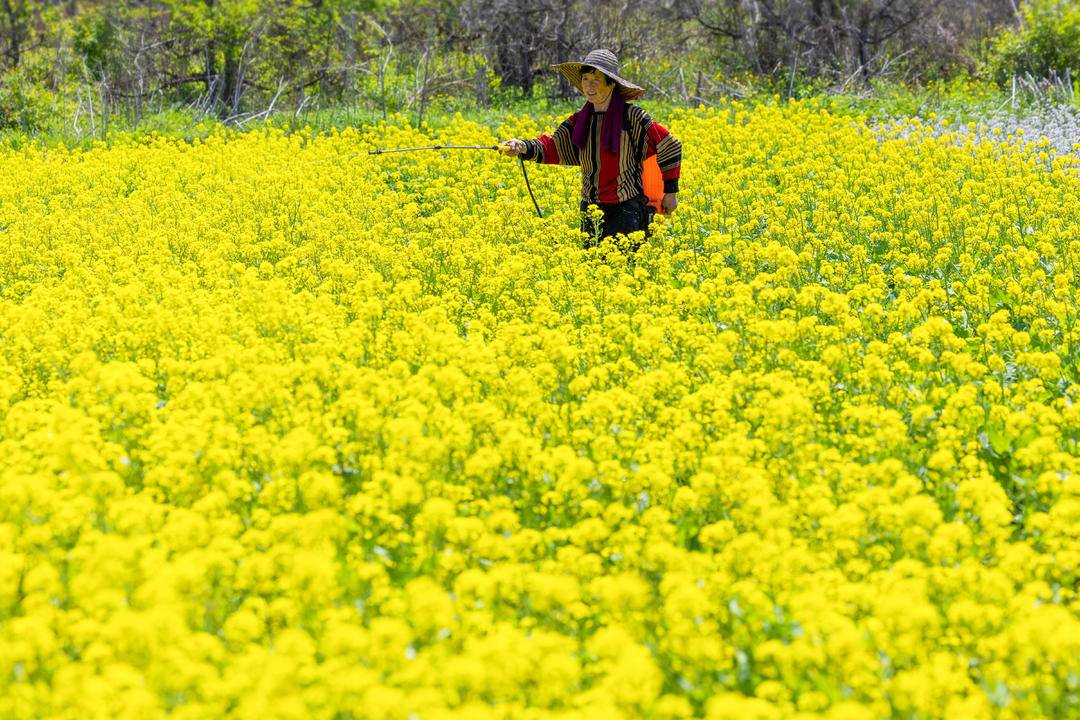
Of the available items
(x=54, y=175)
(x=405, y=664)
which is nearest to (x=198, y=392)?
(x=405, y=664)

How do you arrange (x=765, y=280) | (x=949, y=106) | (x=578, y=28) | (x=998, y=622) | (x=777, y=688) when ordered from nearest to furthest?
(x=777, y=688) < (x=998, y=622) < (x=765, y=280) < (x=949, y=106) < (x=578, y=28)

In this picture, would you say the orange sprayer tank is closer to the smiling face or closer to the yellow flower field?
the yellow flower field

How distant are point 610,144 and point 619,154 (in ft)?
0.35

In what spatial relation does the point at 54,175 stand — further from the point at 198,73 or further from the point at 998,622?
the point at 998,622

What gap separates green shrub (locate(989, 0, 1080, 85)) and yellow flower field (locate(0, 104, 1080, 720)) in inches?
474

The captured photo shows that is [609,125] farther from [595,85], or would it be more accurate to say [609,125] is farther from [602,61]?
[602,61]

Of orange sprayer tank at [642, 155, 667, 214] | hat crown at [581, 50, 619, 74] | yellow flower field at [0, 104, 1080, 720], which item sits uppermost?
hat crown at [581, 50, 619, 74]

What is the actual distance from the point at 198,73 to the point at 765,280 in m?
16.3

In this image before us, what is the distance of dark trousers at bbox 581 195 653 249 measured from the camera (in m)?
8.71

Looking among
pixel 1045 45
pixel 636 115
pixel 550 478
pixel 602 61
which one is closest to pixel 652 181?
pixel 636 115

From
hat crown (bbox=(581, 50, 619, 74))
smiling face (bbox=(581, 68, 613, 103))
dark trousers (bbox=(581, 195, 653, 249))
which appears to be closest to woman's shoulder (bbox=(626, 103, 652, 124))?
smiling face (bbox=(581, 68, 613, 103))

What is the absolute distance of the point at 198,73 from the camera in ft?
68.2

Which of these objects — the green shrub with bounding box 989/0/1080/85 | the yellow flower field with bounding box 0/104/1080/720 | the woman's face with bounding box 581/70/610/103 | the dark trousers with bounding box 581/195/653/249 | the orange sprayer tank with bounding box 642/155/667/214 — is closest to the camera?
the yellow flower field with bounding box 0/104/1080/720

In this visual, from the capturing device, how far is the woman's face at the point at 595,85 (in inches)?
315
